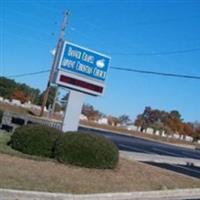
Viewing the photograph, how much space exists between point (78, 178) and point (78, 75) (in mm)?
7916

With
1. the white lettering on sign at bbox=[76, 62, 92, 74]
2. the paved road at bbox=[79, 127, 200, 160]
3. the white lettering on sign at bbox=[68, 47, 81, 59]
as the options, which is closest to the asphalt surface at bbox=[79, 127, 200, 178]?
the paved road at bbox=[79, 127, 200, 160]

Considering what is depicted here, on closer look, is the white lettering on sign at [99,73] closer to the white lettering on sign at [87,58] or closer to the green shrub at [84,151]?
the white lettering on sign at [87,58]

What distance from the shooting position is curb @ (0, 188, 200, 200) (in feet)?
31.1

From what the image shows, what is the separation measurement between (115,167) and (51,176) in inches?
165

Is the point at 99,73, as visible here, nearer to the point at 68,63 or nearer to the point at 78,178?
the point at 68,63

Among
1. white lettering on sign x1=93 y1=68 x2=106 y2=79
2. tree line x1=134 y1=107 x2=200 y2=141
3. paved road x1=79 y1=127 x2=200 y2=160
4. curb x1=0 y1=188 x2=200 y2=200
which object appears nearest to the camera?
curb x1=0 y1=188 x2=200 y2=200

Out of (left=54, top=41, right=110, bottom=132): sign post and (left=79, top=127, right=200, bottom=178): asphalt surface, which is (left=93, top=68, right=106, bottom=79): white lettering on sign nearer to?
(left=54, top=41, right=110, bottom=132): sign post

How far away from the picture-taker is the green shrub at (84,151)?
15.4 meters

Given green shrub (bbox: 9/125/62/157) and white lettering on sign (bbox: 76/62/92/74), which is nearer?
green shrub (bbox: 9/125/62/157)

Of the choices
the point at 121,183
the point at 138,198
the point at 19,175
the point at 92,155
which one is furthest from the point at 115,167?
the point at 19,175

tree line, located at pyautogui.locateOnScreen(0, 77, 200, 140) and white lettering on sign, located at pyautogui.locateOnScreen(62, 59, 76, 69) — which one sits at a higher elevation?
tree line, located at pyautogui.locateOnScreen(0, 77, 200, 140)

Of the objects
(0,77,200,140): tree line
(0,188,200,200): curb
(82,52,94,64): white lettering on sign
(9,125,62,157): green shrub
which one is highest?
(0,77,200,140): tree line

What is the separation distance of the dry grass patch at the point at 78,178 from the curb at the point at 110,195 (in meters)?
0.36

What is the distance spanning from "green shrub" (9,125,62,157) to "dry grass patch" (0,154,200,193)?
46.3 inches
